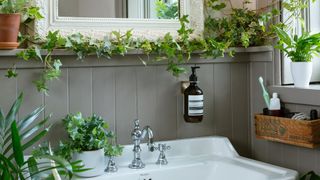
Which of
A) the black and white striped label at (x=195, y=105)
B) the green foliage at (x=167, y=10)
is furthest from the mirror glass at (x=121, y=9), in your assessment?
the black and white striped label at (x=195, y=105)

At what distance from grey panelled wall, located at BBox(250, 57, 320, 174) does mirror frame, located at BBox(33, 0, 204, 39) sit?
12.7 inches

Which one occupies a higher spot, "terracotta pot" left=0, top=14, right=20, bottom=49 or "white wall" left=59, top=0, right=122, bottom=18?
"white wall" left=59, top=0, right=122, bottom=18

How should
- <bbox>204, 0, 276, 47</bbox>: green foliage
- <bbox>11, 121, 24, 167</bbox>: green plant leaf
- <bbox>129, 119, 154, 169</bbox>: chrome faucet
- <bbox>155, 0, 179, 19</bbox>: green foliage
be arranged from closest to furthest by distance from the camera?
<bbox>11, 121, 24, 167</bbox>: green plant leaf, <bbox>129, 119, 154, 169</bbox>: chrome faucet, <bbox>155, 0, 179, 19</bbox>: green foliage, <bbox>204, 0, 276, 47</bbox>: green foliage

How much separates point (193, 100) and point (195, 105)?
0.02 meters

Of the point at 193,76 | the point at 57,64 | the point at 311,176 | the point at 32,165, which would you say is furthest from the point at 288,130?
the point at 32,165

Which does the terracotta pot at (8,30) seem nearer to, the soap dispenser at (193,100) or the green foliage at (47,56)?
the green foliage at (47,56)

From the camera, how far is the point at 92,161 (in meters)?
1.59

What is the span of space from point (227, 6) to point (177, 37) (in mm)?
315

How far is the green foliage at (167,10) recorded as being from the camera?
184 centimetres

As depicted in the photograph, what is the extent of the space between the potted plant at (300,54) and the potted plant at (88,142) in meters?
0.77

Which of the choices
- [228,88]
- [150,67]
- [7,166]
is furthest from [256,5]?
[7,166]

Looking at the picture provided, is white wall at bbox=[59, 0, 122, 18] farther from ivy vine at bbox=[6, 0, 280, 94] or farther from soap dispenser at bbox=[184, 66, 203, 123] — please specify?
soap dispenser at bbox=[184, 66, 203, 123]

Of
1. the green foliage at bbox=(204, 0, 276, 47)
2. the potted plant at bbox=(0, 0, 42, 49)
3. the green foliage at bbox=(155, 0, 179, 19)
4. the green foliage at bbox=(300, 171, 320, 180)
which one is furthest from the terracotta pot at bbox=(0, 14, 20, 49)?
the green foliage at bbox=(300, 171, 320, 180)

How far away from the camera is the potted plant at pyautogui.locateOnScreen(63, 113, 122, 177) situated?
1585 millimetres
